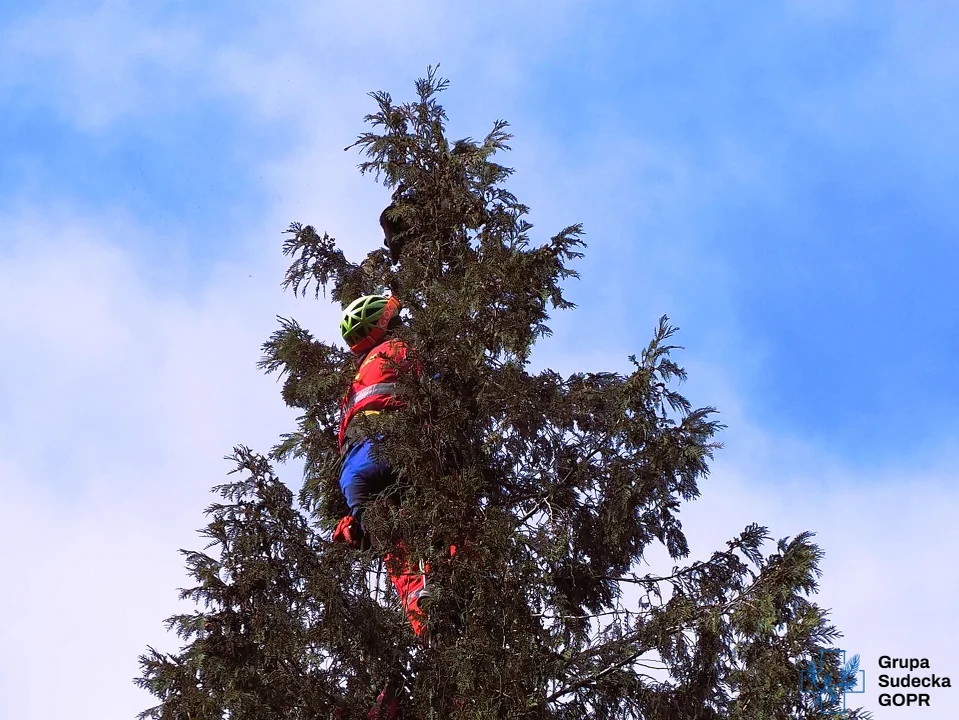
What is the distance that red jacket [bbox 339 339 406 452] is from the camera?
919cm

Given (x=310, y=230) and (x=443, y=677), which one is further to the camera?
(x=310, y=230)

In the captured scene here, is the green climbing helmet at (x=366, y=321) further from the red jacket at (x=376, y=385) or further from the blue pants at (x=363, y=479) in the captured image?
the blue pants at (x=363, y=479)

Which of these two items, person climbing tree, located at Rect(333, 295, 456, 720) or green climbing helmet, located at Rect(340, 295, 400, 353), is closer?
person climbing tree, located at Rect(333, 295, 456, 720)

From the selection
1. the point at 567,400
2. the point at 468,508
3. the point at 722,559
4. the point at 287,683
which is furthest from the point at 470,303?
the point at 287,683

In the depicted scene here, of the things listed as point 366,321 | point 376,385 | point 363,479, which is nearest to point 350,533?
point 363,479

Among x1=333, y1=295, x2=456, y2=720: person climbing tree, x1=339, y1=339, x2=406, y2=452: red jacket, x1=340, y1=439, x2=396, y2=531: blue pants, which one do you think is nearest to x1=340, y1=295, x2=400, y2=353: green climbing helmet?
x1=333, y1=295, x2=456, y2=720: person climbing tree

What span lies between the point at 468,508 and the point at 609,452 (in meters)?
A: 1.30

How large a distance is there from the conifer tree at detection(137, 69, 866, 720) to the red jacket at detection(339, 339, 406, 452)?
239 mm

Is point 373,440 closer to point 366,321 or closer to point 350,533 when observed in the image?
point 350,533

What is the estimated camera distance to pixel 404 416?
877 cm

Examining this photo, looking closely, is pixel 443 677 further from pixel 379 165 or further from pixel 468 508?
pixel 379 165

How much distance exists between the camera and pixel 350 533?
927cm

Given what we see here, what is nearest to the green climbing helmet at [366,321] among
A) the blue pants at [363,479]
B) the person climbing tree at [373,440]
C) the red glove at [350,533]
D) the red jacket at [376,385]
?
the person climbing tree at [373,440]

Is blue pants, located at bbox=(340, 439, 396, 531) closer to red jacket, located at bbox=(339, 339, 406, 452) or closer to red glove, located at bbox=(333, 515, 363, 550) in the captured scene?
red glove, located at bbox=(333, 515, 363, 550)
